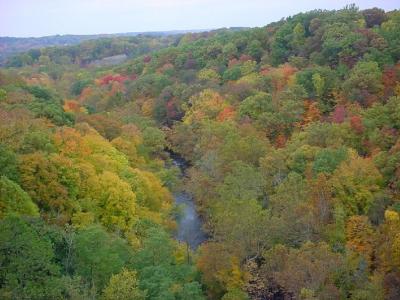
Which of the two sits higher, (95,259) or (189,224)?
(95,259)

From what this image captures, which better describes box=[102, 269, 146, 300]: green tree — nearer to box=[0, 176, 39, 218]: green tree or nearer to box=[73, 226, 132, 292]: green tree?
box=[73, 226, 132, 292]: green tree

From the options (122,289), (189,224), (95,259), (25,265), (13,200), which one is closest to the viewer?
(25,265)

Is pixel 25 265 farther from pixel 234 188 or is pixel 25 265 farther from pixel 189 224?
pixel 189 224

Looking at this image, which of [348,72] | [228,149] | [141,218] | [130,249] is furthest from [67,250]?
[348,72]

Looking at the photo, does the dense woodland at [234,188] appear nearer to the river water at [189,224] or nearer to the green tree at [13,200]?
the green tree at [13,200]

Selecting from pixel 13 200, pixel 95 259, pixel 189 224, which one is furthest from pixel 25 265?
pixel 189 224

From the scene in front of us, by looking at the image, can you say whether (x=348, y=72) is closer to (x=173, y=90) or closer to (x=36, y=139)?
(x=173, y=90)

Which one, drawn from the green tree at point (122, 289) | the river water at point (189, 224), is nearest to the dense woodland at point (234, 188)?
the green tree at point (122, 289)
